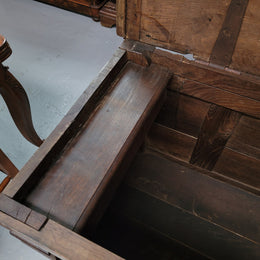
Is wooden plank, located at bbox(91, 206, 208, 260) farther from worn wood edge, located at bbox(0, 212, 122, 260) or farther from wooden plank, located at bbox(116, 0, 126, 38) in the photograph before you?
wooden plank, located at bbox(116, 0, 126, 38)

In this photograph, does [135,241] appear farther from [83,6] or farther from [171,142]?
[83,6]

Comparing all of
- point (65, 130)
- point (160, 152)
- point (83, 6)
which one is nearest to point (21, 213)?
point (65, 130)

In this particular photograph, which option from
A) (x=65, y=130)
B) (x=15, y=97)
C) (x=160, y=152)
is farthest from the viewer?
(x=160, y=152)

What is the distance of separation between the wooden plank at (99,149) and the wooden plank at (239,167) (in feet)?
2.04

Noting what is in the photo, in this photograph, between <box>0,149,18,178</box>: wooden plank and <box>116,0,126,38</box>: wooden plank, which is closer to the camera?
<box>116,0,126,38</box>: wooden plank

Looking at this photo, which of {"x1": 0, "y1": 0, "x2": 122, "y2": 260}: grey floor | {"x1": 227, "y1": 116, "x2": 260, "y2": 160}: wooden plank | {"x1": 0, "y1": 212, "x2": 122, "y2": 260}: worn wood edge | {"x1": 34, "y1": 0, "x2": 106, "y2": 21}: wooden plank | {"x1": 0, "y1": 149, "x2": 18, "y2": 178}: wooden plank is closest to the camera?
{"x1": 0, "y1": 212, "x2": 122, "y2": 260}: worn wood edge

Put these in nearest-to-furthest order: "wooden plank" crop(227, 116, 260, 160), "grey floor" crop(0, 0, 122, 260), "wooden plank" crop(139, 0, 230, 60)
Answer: "wooden plank" crop(139, 0, 230, 60) → "wooden plank" crop(227, 116, 260, 160) → "grey floor" crop(0, 0, 122, 260)

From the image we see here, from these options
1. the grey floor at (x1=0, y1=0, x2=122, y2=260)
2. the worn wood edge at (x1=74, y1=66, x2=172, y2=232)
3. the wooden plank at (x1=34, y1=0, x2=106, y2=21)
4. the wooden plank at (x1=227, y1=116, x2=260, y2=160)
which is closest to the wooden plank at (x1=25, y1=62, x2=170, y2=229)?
the worn wood edge at (x1=74, y1=66, x2=172, y2=232)

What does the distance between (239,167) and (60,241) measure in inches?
43.6

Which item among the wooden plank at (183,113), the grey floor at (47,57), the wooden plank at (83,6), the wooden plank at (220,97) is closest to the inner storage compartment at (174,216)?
the wooden plank at (183,113)

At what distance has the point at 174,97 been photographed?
1335mm

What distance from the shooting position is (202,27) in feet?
3.35

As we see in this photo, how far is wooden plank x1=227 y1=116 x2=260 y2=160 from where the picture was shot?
4.16ft

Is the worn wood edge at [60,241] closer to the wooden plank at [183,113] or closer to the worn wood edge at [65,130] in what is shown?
the worn wood edge at [65,130]
